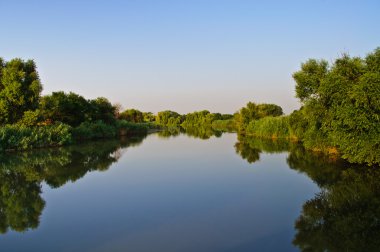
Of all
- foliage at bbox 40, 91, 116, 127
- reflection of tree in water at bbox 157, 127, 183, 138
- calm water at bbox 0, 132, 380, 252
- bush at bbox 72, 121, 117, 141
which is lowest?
calm water at bbox 0, 132, 380, 252

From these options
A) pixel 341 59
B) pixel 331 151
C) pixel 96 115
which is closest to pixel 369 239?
pixel 341 59

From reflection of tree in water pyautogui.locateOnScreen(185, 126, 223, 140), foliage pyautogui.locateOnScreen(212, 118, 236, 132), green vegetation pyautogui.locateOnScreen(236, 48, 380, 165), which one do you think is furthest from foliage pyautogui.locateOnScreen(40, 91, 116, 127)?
foliage pyautogui.locateOnScreen(212, 118, 236, 132)

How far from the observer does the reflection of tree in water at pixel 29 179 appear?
8.71 metres

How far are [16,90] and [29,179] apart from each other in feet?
58.6

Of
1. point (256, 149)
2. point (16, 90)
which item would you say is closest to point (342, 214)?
point (256, 149)

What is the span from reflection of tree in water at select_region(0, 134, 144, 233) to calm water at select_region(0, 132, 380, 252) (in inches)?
1.4

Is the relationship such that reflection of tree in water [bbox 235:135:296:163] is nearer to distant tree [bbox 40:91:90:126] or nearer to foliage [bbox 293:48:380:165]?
foliage [bbox 293:48:380:165]

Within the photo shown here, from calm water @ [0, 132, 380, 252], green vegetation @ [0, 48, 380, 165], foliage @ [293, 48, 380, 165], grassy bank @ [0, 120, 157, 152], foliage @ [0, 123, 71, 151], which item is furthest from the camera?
grassy bank @ [0, 120, 157, 152]

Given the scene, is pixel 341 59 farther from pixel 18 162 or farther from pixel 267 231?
pixel 18 162

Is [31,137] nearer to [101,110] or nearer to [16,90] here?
[16,90]

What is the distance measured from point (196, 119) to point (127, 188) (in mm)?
109415

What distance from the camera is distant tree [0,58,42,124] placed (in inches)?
1139

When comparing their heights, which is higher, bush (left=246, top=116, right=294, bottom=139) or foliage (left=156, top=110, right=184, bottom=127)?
foliage (left=156, top=110, right=184, bottom=127)

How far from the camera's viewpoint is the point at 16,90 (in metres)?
29.1
